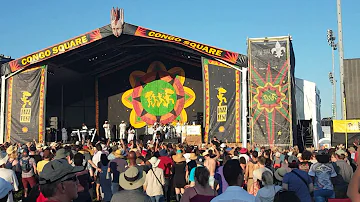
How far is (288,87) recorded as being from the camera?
20578 millimetres

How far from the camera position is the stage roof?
2144 cm

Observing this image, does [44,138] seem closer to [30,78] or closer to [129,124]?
[30,78]

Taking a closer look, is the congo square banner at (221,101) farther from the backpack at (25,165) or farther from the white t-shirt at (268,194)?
the white t-shirt at (268,194)

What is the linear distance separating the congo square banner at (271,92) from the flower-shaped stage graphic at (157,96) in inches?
320

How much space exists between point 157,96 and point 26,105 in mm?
9129

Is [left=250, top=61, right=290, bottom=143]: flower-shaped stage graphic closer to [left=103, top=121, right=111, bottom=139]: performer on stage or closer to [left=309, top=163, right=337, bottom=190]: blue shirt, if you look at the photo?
[left=103, top=121, right=111, bottom=139]: performer on stage

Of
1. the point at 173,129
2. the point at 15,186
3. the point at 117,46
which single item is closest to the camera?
the point at 15,186

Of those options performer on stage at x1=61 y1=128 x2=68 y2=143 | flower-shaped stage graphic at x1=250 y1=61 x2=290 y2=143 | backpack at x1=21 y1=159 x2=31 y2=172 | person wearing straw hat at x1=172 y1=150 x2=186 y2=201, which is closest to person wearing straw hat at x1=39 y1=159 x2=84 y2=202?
person wearing straw hat at x1=172 y1=150 x2=186 y2=201

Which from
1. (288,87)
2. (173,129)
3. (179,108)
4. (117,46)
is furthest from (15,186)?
(179,108)

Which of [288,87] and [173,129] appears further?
[173,129]

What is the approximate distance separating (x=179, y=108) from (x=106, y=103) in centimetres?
534

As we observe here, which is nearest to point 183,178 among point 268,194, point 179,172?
point 179,172

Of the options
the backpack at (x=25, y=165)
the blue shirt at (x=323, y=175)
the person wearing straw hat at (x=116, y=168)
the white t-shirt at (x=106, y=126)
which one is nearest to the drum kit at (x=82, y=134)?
the white t-shirt at (x=106, y=126)

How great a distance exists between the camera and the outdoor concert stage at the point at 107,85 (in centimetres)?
2270
